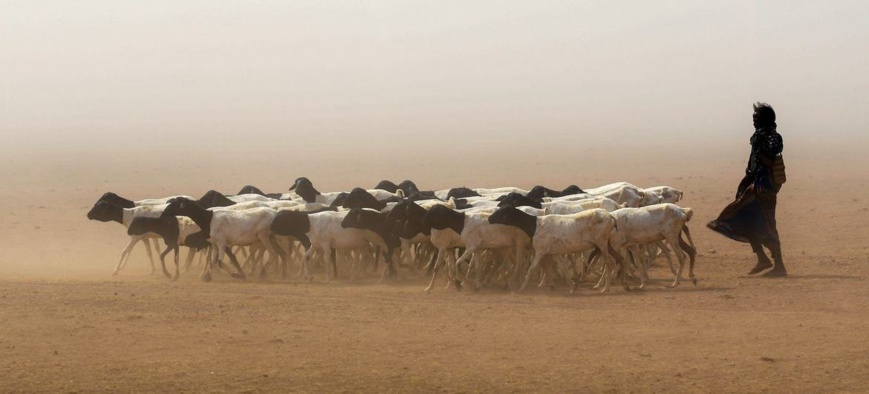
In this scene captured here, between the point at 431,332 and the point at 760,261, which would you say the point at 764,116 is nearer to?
the point at 760,261

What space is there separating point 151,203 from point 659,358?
12120mm

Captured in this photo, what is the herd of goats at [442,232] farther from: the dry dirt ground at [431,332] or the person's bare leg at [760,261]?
the person's bare leg at [760,261]

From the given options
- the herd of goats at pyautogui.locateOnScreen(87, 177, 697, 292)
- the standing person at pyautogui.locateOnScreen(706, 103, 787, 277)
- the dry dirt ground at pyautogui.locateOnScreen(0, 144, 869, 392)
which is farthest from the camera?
the standing person at pyautogui.locateOnScreen(706, 103, 787, 277)

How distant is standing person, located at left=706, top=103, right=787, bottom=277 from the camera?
18359 mm

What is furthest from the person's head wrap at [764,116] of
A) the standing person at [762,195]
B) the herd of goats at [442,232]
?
the herd of goats at [442,232]

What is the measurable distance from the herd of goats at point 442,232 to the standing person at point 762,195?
83 cm

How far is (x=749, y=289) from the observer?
1722 cm

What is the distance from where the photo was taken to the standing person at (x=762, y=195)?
60.2 ft

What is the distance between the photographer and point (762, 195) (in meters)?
18.4

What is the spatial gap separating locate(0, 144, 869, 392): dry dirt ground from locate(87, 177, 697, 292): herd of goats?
551 mm

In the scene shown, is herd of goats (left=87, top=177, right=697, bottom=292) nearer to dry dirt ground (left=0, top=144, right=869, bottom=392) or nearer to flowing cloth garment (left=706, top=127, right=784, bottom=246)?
dry dirt ground (left=0, top=144, right=869, bottom=392)

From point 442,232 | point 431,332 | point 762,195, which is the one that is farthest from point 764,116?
point 431,332

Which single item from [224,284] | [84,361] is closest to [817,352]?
[84,361]

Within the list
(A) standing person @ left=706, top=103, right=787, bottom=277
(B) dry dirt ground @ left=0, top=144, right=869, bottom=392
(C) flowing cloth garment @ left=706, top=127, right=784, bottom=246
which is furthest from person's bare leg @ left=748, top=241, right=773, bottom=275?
(B) dry dirt ground @ left=0, top=144, right=869, bottom=392
